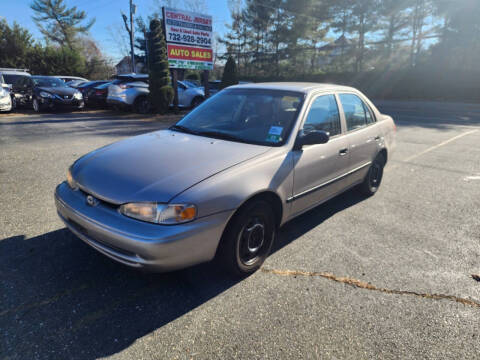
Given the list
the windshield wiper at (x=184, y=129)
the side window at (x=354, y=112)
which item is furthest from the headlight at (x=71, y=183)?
the side window at (x=354, y=112)

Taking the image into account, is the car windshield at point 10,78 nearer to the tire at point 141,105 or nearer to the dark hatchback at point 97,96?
the dark hatchback at point 97,96

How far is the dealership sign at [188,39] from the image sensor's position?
42.7 ft

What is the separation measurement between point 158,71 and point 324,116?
11.5 metres

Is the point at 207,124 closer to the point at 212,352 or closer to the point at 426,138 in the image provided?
the point at 212,352

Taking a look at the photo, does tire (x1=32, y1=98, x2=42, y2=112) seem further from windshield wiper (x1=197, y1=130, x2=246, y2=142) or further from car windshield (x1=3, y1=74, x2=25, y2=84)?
windshield wiper (x1=197, y1=130, x2=246, y2=142)

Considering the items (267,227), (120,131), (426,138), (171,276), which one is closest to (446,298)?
(267,227)

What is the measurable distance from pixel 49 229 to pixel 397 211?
14.0ft

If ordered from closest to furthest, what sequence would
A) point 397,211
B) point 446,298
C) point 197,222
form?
point 197,222 < point 446,298 < point 397,211

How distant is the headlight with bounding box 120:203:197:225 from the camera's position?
2258 mm

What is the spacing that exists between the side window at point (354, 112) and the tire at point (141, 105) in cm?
Answer: 1159

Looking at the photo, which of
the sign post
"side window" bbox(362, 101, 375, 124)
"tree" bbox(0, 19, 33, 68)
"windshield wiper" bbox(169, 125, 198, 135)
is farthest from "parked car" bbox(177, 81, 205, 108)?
"tree" bbox(0, 19, 33, 68)

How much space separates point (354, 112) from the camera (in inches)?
167

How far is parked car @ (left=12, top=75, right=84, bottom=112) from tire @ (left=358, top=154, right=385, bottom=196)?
533 inches

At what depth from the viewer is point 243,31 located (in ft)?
133
